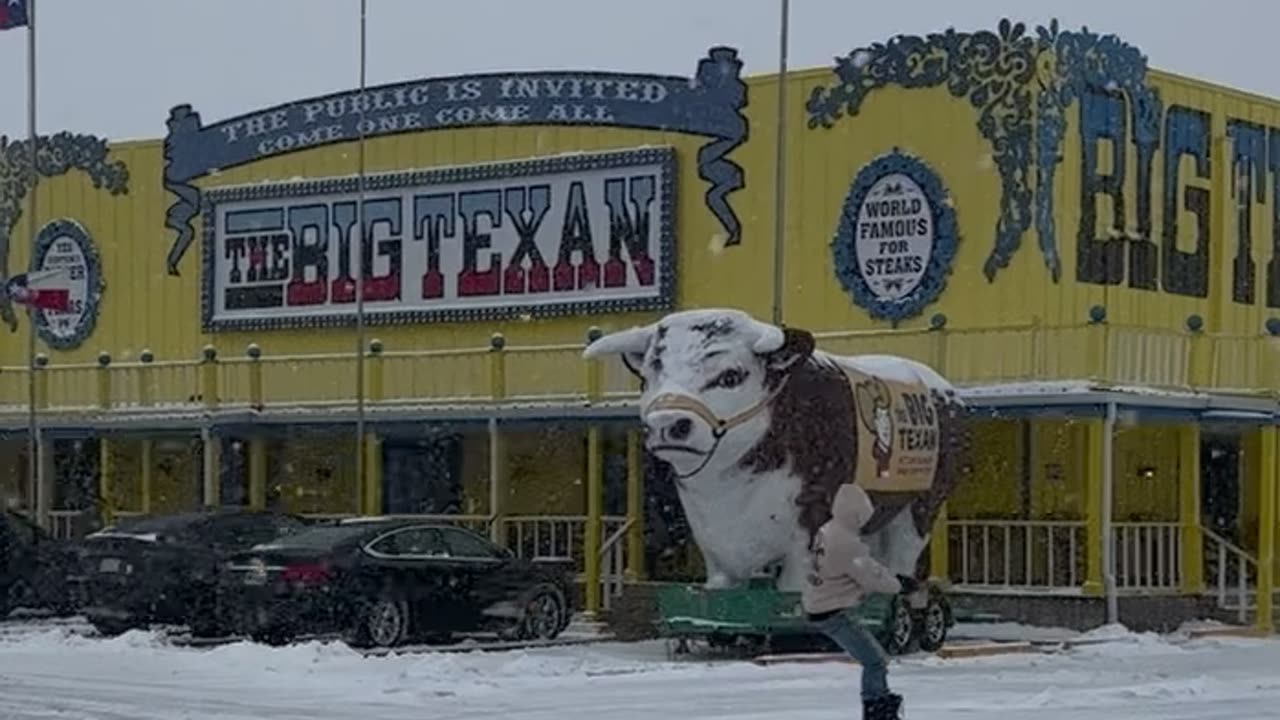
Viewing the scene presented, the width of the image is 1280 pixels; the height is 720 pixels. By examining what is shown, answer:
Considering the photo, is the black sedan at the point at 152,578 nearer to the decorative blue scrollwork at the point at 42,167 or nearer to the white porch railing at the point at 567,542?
the white porch railing at the point at 567,542

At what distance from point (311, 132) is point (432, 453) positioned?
16.4 feet

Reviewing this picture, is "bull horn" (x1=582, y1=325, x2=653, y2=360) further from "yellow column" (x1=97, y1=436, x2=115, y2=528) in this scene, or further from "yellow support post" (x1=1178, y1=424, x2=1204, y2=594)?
"yellow column" (x1=97, y1=436, x2=115, y2=528)

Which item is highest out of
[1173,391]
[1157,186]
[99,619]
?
[1157,186]

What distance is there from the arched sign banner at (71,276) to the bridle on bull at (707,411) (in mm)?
18683

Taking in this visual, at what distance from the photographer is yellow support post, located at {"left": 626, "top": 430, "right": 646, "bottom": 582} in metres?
30.6

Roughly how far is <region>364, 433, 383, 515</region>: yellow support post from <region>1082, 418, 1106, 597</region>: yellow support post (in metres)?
9.97

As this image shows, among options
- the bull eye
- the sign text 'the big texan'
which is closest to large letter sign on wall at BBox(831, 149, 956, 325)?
the sign text 'the big texan'

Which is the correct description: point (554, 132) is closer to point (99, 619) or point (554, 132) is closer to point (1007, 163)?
point (1007, 163)

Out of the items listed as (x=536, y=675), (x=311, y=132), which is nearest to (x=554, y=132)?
(x=311, y=132)

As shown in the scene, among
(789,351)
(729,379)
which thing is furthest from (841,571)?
(789,351)

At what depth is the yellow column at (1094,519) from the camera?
2753 centimetres

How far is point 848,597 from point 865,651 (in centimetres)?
33

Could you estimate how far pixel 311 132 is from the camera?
119 ft

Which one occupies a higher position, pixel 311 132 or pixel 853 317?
pixel 311 132
